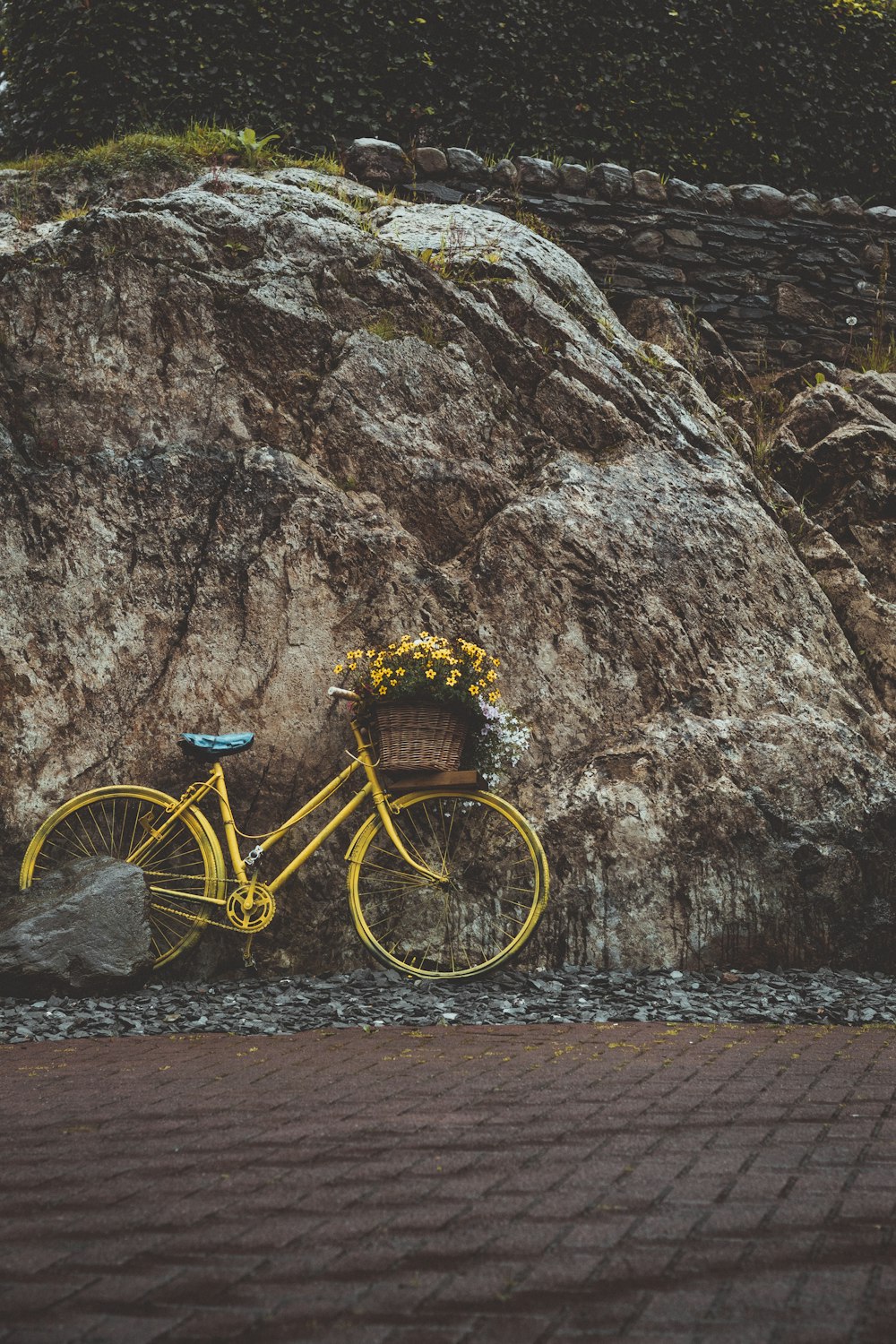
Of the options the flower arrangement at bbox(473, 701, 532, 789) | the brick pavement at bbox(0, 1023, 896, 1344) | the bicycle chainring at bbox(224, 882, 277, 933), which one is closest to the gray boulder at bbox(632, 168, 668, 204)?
the flower arrangement at bbox(473, 701, 532, 789)

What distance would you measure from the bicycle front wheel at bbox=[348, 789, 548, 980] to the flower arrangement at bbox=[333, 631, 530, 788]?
10.5 inches

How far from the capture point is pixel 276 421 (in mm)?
6992

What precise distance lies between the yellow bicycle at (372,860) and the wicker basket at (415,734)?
0.15 metres

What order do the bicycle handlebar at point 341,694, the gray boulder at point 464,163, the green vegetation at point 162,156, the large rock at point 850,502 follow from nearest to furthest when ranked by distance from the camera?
the bicycle handlebar at point 341,694
the large rock at point 850,502
the green vegetation at point 162,156
the gray boulder at point 464,163

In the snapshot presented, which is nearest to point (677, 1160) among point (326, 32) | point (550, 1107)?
point (550, 1107)

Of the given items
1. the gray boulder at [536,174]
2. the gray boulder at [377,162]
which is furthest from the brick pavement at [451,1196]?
the gray boulder at [536,174]

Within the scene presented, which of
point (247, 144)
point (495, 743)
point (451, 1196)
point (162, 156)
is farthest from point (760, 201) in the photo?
point (451, 1196)

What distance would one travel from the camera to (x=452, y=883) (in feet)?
19.6

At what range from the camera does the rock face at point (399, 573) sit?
627 centimetres

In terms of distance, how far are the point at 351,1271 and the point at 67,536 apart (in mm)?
4783

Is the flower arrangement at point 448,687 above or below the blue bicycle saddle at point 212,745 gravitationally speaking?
above

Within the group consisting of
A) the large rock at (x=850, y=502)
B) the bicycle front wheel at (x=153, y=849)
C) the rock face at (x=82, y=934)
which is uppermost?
the large rock at (x=850, y=502)

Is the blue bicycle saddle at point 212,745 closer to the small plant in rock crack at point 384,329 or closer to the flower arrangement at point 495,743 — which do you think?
the flower arrangement at point 495,743

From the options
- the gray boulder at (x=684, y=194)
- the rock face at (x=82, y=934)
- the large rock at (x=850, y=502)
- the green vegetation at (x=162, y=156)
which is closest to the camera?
the rock face at (x=82, y=934)
